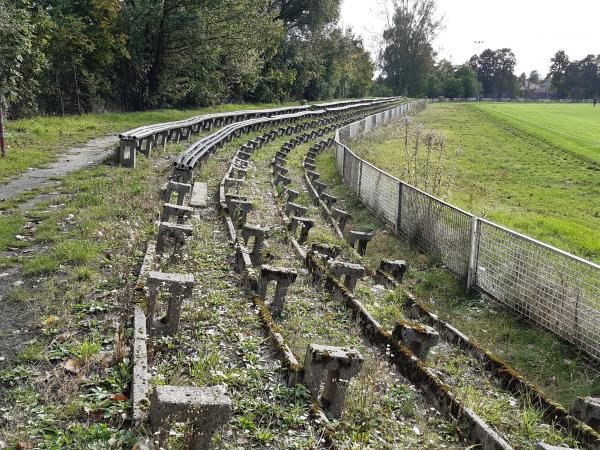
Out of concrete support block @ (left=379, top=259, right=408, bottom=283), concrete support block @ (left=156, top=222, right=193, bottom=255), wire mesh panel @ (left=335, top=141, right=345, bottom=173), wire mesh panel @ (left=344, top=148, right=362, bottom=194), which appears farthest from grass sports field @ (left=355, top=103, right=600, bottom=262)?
concrete support block @ (left=156, top=222, right=193, bottom=255)

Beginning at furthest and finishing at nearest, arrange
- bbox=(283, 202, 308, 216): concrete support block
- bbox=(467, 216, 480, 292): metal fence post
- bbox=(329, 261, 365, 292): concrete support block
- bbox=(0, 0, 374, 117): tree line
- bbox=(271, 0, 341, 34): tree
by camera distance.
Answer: bbox=(271, 0, 341, 34): tree < bbox=(0, 0, 374, 117): tree line < bbox=(283, 202, 308, 216): concrete support block < bbox=(467, 216, 480, 292): metal fence post < bbox=(329, 261, 365, 292): concrete support block

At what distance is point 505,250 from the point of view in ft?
26.0

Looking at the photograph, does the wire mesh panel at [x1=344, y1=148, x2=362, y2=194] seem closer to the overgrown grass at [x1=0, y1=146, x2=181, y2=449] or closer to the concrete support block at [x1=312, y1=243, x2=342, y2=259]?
the concrete support block at [x1=312, y1=243, x2=342, y2=259]

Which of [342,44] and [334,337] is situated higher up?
[342,44]

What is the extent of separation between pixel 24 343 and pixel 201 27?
999 inches

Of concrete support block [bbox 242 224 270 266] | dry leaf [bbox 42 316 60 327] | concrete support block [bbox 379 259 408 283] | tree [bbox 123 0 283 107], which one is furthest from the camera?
tree [bbox 123 0 283 107]

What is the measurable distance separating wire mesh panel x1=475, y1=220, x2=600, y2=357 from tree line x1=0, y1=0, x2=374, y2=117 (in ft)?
38.2

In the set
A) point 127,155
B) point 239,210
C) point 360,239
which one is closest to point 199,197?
point 239,210

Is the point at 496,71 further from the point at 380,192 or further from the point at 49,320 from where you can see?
the point at 49,320

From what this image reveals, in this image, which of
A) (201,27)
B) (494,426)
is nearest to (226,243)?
(494,426)

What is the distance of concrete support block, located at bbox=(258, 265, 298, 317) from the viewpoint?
21.8 ft

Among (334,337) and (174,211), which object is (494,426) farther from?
(174,211)

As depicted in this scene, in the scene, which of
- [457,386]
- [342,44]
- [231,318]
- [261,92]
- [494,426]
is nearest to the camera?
[494,426]

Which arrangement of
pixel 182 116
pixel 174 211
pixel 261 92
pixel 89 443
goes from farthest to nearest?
pixel 261 92 < pixel 182 116 < pixel 174 211 < pixel 89 443
